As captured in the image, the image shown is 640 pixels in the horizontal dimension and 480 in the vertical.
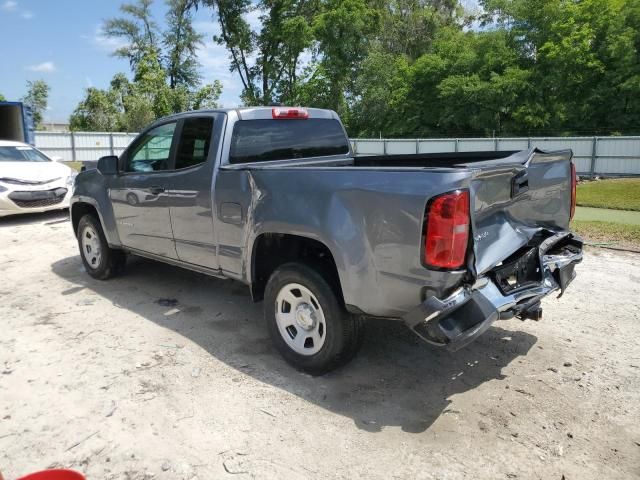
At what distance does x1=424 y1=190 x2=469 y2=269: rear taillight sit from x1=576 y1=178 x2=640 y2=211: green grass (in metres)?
10.0

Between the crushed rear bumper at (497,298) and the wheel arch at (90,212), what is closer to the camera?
the crushed rear bumper at (497,298)

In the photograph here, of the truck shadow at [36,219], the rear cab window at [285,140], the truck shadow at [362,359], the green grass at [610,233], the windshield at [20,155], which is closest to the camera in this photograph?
the truck shadow at [362,359]

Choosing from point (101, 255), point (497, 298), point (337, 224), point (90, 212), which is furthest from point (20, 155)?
point (497, 298)

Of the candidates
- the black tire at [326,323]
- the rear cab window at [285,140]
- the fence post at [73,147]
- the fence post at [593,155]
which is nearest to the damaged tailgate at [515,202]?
the black tire at [326,323]

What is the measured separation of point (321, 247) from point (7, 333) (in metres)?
3.05

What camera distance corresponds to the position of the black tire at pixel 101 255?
6.05 metres

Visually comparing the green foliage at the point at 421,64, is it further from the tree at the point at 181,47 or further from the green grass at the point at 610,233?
the green grass at the point at 610,233

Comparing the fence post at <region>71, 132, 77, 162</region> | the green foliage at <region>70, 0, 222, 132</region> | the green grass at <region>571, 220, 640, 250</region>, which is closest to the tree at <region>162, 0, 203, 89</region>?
the green foliage at <region>70, 0, 222, 132</region>

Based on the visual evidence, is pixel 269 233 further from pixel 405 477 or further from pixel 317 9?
pixel 317 9

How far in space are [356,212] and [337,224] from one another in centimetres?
17

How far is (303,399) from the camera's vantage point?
349 centimetres

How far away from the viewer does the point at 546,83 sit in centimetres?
3262

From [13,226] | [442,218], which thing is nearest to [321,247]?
[442,218]

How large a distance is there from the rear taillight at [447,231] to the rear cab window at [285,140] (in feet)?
6.74
